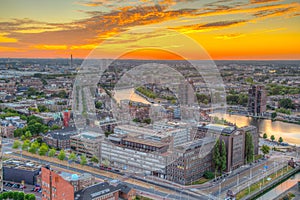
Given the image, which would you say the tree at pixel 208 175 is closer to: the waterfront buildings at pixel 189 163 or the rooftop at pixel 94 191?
the waterfront buildings at pixel 189 163

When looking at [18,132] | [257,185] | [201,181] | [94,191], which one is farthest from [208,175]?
[18,132]

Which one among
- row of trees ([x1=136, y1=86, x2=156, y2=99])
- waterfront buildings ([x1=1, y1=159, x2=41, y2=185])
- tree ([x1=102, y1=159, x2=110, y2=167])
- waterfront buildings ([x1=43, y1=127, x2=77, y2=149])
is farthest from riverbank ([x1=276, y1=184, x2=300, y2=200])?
row of trees ([x1=136, y1=86, x2=156, y2=99])

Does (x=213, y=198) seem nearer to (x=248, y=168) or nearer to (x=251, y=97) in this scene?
(x=248, y=168)

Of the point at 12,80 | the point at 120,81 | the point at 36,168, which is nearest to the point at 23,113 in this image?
the point at 120,81

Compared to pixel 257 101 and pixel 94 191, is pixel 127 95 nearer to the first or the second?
pixel 257 101

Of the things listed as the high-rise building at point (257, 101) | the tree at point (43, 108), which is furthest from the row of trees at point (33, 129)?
the high-rise building at point (257, 101)

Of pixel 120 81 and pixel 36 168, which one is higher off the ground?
pixel 120 81
